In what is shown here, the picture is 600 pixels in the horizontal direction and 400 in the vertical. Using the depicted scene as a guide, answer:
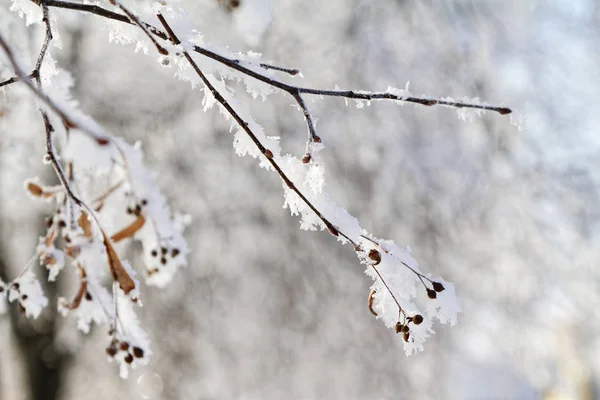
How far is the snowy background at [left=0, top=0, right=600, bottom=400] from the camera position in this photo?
3.55 meters

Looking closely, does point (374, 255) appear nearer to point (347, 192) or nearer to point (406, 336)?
point (406, 336)

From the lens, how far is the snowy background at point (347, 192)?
11.6 ft

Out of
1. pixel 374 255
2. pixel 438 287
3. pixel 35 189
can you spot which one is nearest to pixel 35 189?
pixel 35 189

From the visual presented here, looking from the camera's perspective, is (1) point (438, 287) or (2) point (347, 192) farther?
(2) point (347, 192)

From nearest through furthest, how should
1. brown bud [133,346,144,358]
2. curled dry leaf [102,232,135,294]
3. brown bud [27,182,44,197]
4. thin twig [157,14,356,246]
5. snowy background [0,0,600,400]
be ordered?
thin twig [157,14,356,246], curled dry leaf [102,232,135,294], brown bud [133,346,144,358], brown bud [27,182,44,197], snowy background [0,0,600,400]

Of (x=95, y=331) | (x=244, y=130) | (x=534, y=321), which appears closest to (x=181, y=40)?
(x=244, y=130)

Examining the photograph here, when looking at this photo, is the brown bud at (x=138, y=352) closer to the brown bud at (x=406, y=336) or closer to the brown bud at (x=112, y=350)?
the brown bud at (x=112, y=350)

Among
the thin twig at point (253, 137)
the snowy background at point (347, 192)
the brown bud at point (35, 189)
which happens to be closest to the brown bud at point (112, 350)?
the brown bud at point (35, 189)

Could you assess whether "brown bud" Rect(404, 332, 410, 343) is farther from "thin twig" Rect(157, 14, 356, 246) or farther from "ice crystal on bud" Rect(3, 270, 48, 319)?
"ice crystal on bud" Rect(3, 270, 48, 319)

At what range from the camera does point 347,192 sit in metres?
4.12

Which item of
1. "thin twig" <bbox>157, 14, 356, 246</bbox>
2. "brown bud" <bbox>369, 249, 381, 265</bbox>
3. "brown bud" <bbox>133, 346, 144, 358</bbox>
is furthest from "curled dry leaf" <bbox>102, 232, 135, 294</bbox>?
"brown bud" <bbox>369, 249, 381, 265</bbox>

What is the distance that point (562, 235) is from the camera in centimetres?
441

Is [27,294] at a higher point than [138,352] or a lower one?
higher

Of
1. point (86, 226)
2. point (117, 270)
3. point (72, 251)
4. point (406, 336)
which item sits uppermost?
point (86, 226)
